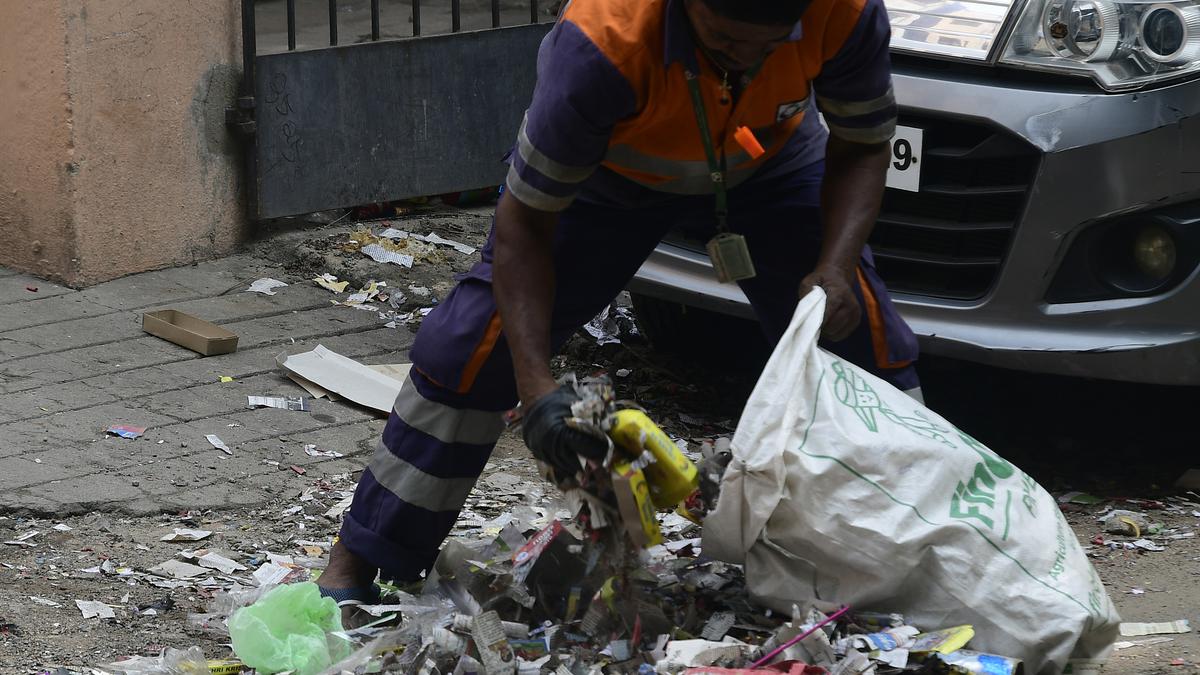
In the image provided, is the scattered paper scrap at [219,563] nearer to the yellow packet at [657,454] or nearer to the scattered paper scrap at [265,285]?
the yellow packet at [657,454]

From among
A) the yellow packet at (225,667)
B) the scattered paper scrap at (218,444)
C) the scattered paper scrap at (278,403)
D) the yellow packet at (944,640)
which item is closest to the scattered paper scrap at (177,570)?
the yellow packet at (225,667)

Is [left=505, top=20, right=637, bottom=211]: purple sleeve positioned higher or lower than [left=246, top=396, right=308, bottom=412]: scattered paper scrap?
higher

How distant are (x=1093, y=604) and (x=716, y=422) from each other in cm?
198

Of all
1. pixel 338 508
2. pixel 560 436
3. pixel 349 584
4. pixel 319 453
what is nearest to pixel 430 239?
pixel 319 453

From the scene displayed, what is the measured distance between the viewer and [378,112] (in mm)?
5914

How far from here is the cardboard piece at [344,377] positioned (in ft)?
15.0

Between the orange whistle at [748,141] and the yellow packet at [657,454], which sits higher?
the orange whistle at [748,141]

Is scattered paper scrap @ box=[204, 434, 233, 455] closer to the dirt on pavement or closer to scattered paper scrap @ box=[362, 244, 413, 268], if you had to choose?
the dirt on pavement

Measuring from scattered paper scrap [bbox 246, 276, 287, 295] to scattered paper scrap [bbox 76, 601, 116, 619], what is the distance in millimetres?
2228

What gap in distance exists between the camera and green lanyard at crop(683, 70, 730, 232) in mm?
2656

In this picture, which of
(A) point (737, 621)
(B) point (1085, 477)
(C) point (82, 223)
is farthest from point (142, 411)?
(B) point (1085, 477)

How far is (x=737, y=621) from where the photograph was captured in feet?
9.82

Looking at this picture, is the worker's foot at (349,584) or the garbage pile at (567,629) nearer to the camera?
the garbage pile at (567,629)

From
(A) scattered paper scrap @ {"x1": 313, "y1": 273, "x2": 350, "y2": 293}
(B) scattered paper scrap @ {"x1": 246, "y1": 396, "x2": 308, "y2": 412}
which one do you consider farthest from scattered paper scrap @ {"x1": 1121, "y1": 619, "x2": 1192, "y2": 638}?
(A) scattered paper scrap @ {"x1": 313, "y1": 273, "x2": 350, "y2": 293}
